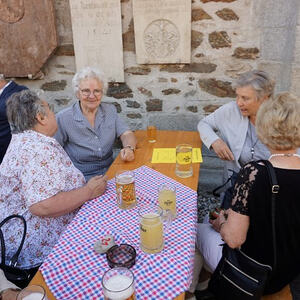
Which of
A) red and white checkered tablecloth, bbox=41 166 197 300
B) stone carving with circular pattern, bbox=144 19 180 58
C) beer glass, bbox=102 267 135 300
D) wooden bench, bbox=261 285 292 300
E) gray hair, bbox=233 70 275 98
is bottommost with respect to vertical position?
wooden bench, bbox=261 285 292 300

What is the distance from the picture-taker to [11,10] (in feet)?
10.3

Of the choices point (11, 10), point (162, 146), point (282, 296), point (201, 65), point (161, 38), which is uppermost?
point (11, 10)

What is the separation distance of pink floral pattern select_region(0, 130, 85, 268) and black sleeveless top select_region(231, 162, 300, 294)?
2.89 feet

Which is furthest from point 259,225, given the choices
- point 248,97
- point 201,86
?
point 201,86

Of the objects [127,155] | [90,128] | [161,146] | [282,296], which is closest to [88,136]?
[90,128]

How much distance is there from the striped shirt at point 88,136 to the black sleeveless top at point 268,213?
136 cm

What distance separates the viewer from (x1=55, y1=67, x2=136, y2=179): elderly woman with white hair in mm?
2406

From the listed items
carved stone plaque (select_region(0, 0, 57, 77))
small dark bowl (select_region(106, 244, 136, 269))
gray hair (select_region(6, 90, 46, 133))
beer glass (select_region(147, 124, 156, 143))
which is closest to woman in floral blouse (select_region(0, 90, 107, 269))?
gray hair (select_region(6, 90, 46, 133))

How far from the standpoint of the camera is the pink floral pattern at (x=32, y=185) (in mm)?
1551

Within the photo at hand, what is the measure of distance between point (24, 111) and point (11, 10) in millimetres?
2009

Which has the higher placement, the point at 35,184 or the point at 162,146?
the point at 35,184

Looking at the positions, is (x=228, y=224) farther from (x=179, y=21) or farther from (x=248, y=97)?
(x=179, y=21)

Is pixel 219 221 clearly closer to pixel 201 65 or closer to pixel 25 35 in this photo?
pixel 201 65

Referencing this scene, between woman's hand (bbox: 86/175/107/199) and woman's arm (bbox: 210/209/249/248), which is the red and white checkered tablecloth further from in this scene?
woman's arm (bbox: 210/209/249/248)
